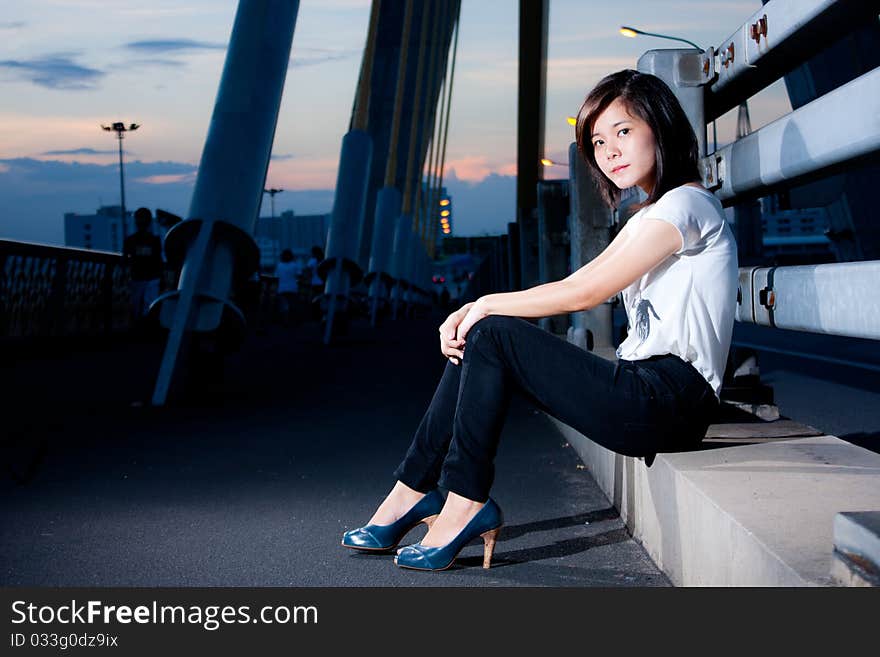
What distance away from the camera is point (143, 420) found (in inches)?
286

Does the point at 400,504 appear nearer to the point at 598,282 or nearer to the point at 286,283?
the point at 598,282

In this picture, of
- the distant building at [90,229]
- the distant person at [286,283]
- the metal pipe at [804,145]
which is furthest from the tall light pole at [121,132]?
the distant building at [90,229]

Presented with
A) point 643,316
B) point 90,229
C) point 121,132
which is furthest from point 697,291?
point 90,229

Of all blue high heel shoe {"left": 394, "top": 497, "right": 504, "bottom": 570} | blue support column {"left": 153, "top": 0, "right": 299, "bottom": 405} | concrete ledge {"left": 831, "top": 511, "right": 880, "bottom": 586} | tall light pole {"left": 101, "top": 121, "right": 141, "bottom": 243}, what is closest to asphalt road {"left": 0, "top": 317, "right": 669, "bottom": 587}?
blue high heel shoe {"left": 394, "top": 497, "right": 504, "bottom": 570}

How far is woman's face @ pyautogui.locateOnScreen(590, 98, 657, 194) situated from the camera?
3141mm

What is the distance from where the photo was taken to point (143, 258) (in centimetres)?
1681

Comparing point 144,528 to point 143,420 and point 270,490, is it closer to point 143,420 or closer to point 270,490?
point 270,490

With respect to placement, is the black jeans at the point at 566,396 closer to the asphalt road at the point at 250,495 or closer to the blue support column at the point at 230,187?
the asphalt road at the point at 250,495

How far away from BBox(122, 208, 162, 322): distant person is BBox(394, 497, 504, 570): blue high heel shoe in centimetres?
1397

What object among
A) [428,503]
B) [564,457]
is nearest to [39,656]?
[428,503]

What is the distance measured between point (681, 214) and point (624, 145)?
0.28 metres

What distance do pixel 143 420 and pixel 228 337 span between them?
1739 mm

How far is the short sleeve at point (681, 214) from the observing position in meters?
3.00

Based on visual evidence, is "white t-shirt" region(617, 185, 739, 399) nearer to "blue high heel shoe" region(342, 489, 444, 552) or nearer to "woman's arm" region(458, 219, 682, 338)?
"woman's arm" region(458, 219, 682, 338)
